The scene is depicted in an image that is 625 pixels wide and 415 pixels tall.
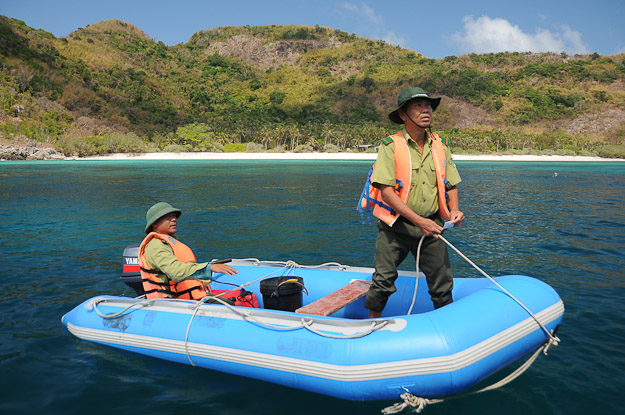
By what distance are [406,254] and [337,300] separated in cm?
99

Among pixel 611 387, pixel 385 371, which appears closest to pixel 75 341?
pixel 385 371

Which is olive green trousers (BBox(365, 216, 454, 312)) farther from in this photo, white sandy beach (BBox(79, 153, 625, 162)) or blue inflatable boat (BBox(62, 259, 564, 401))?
white sandy beach (BBox(79, 153, 625, 162))

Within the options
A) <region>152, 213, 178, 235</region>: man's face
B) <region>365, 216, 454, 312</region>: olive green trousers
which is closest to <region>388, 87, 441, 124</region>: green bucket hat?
<region>365, 216, 454, 312</region>: olive green trousers

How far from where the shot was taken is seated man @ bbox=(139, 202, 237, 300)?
402cm

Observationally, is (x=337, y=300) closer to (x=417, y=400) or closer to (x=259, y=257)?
(x=417, y=400)

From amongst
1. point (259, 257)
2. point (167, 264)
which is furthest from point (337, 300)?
point (259, 257)

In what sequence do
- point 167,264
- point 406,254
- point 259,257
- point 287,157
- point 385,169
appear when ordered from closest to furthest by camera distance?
point 385,169
point 406,254
point 167,264
point 259,257
point 287,157

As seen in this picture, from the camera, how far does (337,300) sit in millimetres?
4098

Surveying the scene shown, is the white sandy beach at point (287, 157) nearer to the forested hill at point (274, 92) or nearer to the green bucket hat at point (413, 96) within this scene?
the forested hill at point (274, 92)

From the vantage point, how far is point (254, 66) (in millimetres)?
149125

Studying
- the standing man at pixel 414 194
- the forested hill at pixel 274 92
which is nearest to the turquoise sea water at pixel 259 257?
the standing man at pixel 414 194

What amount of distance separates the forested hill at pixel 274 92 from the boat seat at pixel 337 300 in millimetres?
60518

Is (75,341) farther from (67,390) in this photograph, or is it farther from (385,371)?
(385,371)

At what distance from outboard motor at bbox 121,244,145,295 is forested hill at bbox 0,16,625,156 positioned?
58.4 metres
